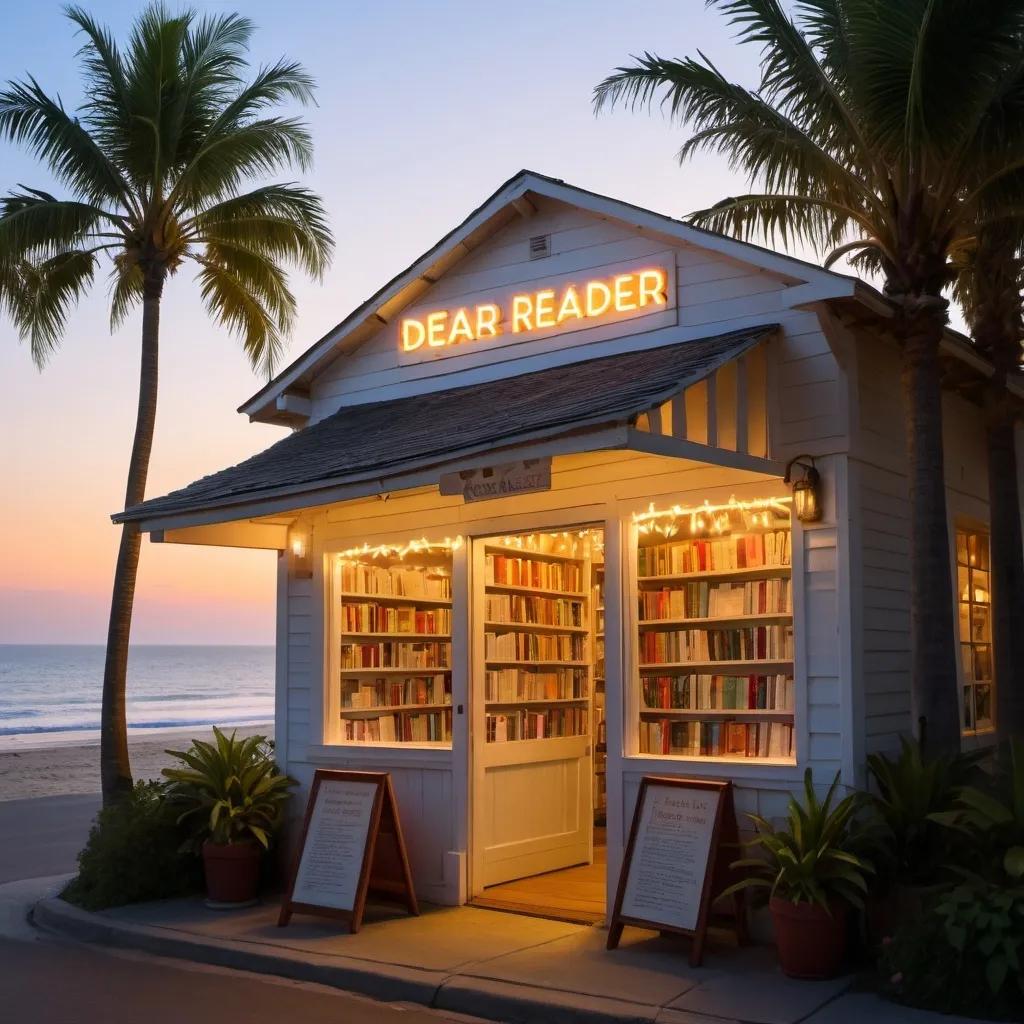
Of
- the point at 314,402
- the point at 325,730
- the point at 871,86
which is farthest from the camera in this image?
the point at 314,402

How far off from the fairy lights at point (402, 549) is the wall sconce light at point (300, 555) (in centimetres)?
29

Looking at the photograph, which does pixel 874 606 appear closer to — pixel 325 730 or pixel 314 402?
pixel 325 730

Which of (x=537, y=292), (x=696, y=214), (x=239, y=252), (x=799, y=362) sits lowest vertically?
(x=799, y=362)

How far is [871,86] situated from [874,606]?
126 inches

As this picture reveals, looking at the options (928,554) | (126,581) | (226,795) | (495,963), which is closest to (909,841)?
(928,554)

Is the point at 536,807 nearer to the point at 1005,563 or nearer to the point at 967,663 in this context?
the point at 967,663

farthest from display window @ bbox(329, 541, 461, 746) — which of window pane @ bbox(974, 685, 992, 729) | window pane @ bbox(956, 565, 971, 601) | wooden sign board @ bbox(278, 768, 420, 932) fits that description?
window pane @ bbox(974, 685, 992, 729)

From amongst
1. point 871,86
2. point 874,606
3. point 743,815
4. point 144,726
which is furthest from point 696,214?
point 144,726

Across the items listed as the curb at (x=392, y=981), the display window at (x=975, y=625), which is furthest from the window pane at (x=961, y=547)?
the curb at (x=392, y=981)

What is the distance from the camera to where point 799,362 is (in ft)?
25.3

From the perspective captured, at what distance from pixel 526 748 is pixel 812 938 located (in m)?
3.42

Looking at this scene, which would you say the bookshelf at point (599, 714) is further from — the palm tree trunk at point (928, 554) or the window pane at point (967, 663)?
the palm tree trunk at point (928, 554)

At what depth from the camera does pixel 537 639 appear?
998 centimetres

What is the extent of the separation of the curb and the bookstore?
1.63 m
